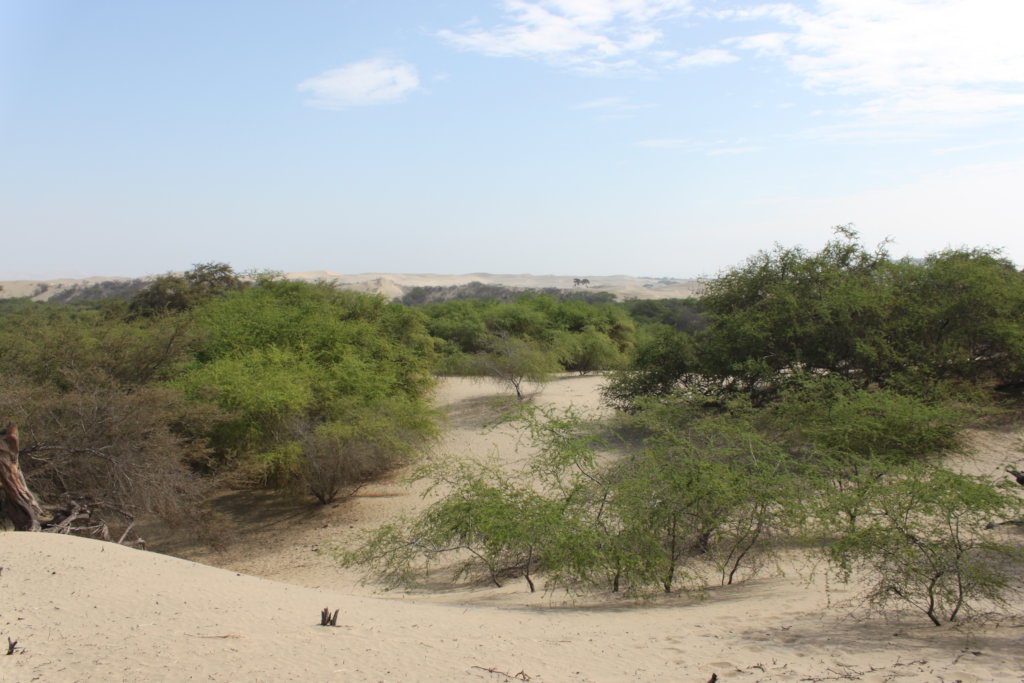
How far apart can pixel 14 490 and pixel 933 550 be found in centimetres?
1227

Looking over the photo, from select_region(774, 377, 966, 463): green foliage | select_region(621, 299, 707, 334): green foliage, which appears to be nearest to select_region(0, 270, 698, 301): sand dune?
select_region(621, 299, 707, 334): green foliage

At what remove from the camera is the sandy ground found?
6008 mm

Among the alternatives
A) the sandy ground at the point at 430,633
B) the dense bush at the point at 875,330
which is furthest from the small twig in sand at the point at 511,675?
the dense bush at the point at 875,330

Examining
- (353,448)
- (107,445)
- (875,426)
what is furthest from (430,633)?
(875,426)

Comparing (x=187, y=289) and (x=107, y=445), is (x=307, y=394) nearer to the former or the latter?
(x=107, y=445)

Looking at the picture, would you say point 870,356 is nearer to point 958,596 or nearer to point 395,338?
point 958,596

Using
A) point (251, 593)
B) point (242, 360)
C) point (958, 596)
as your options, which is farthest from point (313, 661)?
point (242, 360)

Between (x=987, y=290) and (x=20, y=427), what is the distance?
21.7 m

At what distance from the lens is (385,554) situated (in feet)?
36.7

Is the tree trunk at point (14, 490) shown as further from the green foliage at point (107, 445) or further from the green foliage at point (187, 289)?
the green foliage at point (187, 289)

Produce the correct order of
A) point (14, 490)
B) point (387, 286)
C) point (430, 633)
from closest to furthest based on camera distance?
1. point (430, 633)
2. point (14, 490)
3. point (387, 286)

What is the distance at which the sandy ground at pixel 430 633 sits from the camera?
237 inches

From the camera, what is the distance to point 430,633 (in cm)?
743

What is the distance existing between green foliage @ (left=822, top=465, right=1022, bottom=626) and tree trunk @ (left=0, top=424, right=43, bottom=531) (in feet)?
36.9
